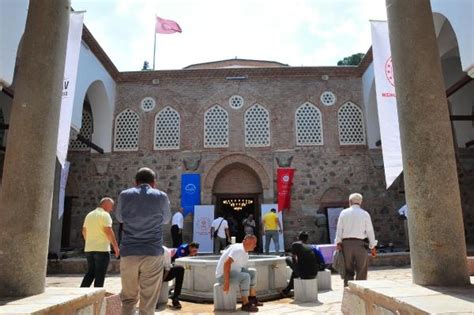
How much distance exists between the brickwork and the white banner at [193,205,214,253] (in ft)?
1.31

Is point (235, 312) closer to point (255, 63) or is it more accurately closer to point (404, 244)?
point (404, 244)

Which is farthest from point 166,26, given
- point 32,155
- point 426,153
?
point 426,153

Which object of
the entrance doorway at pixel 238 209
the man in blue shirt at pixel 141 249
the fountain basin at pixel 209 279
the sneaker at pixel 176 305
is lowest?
the sneaker at pixel 176 305

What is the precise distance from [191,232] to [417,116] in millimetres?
9849

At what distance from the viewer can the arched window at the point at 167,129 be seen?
12.7 meters

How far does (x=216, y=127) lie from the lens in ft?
41.9

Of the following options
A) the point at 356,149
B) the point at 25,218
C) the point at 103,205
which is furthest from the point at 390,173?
the point at 25,218

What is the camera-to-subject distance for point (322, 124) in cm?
1266

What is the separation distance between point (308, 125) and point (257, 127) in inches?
68.4

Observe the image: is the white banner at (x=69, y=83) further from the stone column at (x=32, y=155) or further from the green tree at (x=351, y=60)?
the green tree at (x=351, y=60)

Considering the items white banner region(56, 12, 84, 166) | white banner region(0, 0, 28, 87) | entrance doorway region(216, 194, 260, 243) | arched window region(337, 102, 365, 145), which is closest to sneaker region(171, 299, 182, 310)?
white banner region(56, 12, 84, 166)

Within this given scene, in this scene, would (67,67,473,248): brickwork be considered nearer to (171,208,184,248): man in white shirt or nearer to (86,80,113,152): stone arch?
(86,80,113,152): stone arch

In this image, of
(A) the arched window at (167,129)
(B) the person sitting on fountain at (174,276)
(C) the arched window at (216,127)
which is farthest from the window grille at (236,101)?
(B) the person sitting on fountain at (174,276)

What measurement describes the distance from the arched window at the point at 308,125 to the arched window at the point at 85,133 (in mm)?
7218
